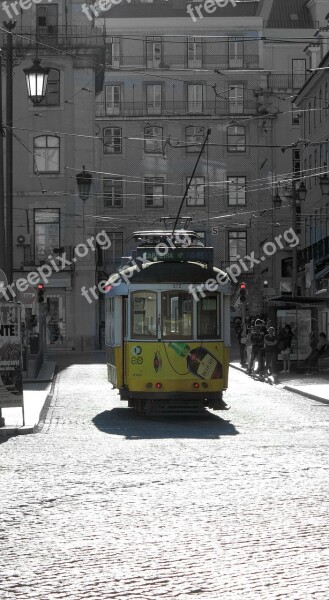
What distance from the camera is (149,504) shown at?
486 inches

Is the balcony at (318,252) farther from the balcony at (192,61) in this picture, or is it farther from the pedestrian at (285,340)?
the pedestrian at (285,340)

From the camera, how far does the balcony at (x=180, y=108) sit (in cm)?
8825

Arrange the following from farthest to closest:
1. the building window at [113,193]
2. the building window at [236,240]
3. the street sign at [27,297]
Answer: the building window at [113,193] → the building window at [236,240] → the street sign at [27,297]

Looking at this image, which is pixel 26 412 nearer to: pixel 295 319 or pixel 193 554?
pixel 193 554

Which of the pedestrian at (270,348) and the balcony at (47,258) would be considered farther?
the balcony at (47,258)

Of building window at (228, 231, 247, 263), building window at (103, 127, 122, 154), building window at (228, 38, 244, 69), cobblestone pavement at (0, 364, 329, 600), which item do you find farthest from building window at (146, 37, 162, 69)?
cobblestone pavement at (0, 364, 329, 600)

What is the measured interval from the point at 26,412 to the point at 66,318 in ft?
139

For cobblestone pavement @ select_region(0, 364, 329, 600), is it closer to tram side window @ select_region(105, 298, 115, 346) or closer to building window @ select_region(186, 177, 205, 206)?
tram side window @ select_region(105, 298, 115, 346)

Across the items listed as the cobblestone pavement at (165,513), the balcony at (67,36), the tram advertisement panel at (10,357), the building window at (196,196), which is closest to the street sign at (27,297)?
the cobblestone pavement at (165,513)

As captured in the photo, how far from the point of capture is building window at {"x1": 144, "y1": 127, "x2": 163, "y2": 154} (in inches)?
3460

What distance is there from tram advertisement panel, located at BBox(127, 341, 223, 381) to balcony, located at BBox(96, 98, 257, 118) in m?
64.7

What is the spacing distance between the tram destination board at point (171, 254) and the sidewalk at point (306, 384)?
5.62 metres

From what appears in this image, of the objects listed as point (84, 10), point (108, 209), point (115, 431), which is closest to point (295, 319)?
point (115, 431)

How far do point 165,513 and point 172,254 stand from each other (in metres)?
13.8
